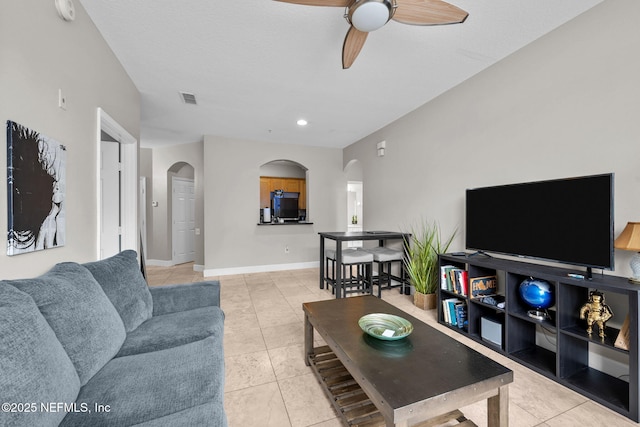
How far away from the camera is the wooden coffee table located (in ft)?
3.43

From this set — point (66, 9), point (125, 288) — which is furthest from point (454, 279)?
point (66, 9)

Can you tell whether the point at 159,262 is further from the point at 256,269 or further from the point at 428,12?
the point at 428,12

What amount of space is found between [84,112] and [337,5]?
6.12 feet

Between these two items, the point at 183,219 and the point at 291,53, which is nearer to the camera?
the point at 291,53

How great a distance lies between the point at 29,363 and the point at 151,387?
1.42 feet

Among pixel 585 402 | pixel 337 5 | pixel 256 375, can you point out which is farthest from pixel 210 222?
pixel 585 402

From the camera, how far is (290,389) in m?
1.77

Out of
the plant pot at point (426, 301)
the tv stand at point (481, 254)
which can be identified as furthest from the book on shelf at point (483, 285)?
the plant pot at point (426, 301)

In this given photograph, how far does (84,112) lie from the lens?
6.13 feet

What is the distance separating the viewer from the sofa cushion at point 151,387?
0.96m

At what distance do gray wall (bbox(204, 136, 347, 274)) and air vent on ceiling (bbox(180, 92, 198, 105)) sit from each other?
1.48 meters

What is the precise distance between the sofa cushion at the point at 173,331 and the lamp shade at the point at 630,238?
2469mm

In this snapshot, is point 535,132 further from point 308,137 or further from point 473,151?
point 308,137

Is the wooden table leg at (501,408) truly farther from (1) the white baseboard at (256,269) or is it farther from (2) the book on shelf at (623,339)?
(1) the white baseboard at (256,269)
